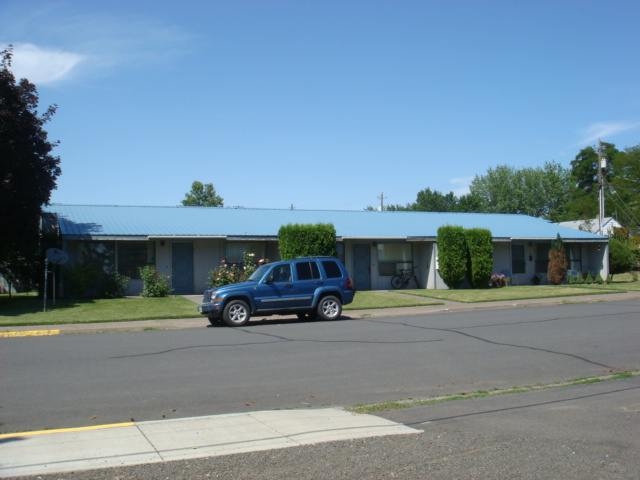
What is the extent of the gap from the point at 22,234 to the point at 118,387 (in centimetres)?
1659

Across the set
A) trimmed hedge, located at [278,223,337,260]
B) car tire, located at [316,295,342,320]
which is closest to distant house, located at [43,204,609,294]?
trimmed hedge, located at [278,223,337,260]

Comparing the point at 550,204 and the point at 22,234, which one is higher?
the point at 550,204

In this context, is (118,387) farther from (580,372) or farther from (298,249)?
(298,249)

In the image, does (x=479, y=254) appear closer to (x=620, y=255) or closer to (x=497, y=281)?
(x=497, y=281)

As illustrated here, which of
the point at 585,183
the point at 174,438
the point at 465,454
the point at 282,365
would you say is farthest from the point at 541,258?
the point at 585,183

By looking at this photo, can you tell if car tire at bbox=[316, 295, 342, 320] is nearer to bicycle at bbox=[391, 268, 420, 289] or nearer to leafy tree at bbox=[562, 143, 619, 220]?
bicycle at bbox=[391, 268, 420, 289]

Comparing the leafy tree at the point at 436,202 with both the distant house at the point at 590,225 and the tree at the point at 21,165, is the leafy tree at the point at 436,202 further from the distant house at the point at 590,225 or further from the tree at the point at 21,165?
the tree at the point at 21,165

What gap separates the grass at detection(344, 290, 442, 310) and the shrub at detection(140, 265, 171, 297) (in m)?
7.76

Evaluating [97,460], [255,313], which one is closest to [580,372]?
[97,460]

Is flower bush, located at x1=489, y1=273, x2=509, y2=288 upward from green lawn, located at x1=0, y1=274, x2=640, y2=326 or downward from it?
upward

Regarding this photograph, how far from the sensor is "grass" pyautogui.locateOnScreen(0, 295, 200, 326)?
66.3 feet

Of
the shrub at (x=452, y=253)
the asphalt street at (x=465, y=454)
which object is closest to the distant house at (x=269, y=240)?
the shrub at (x=452, y=253)

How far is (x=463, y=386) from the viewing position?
9.87 metres

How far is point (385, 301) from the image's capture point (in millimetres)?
26000
